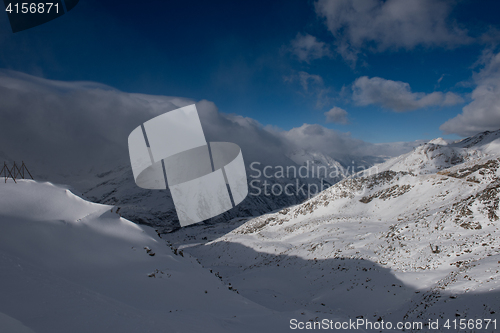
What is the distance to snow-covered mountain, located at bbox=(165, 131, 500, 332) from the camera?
36.2ft

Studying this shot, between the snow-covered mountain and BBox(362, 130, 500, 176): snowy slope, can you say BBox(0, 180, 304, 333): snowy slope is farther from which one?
BBox(362, 130, 500, 176): snowy slope

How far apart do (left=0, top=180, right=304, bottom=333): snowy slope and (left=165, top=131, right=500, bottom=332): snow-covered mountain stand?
547 cm

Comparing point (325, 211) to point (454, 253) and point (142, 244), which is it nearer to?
point (454, 253)

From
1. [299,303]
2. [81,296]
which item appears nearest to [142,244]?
[81,296]

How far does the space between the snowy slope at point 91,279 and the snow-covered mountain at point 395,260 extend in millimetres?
5467

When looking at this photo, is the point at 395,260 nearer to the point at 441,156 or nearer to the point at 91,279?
the point at 91,279

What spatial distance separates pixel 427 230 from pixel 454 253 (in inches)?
216

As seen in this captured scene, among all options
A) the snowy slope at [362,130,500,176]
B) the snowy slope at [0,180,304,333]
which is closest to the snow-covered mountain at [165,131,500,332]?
the snowy slope at [0,180,304,333]

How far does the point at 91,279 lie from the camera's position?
8.95 m

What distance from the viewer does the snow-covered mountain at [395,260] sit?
1102 centimetres

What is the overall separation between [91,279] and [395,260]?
21112mm

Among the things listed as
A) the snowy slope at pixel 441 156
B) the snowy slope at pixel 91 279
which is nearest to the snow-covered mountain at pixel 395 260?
the snowy slope at pixel 91 279

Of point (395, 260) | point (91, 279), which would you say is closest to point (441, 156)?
point (395, 260)

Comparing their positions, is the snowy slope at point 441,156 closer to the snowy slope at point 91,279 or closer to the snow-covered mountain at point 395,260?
the snow-covered mountain at point 395,260
